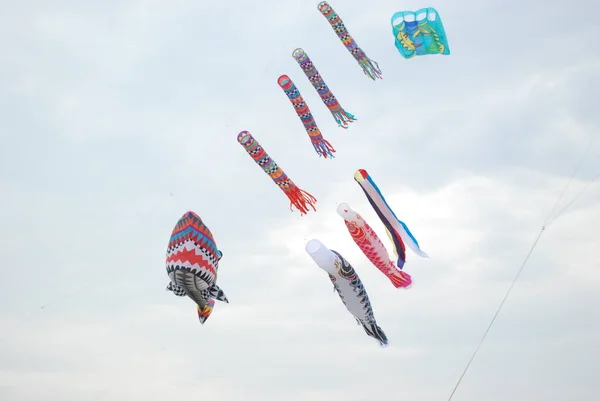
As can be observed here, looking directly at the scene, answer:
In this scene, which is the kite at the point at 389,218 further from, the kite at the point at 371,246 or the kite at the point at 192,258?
the kite at the point at 192,258

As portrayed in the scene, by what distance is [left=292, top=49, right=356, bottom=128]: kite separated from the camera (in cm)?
2470

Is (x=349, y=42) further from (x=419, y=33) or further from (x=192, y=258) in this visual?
(x=192, y=258)

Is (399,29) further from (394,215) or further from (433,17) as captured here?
(394,215)

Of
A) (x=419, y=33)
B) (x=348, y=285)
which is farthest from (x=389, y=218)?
(x=419, y=33)

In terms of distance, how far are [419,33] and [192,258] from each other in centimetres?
1087

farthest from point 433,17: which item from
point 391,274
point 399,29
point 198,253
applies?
point 198,253

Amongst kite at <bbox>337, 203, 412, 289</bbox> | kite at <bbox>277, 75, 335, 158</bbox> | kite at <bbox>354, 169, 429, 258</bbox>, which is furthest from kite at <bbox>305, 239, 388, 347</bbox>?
kite at <bbox>277, 75, 335, 158</bbox>

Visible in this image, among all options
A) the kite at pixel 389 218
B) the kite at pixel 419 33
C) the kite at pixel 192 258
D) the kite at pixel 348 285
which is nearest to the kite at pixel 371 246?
the kite at pixel 389 218

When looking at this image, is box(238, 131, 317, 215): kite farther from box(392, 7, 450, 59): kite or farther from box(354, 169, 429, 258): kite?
box(392, 7, 450, 59): kite

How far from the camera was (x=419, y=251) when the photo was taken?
21297 mm

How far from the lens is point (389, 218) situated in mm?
21469

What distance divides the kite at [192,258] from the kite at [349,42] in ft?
33.1

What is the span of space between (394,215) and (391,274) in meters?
1.64

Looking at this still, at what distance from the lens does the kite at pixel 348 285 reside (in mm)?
19500
